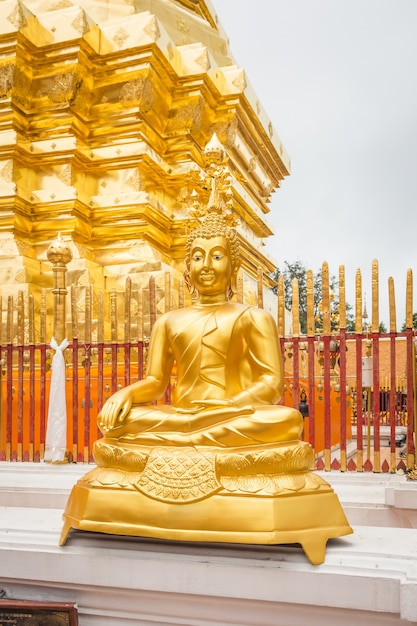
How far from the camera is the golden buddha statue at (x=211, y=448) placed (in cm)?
295

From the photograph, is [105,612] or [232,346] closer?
[105,612]

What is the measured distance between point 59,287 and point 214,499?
4.01 meters

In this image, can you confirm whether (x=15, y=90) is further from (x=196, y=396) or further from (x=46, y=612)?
(x=46, y=612)

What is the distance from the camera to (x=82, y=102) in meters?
9.15

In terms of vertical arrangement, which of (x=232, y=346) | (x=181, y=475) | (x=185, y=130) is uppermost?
(x=185, y=130)

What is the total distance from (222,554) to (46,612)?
2.99ft

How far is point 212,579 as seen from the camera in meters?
2.91

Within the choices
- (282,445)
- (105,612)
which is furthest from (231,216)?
(105,612)

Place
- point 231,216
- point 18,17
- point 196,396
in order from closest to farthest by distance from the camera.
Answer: point 196,396, point 231,216, point 18,17

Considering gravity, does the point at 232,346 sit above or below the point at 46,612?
above

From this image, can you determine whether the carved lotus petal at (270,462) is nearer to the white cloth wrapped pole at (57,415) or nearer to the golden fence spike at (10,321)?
the white cloth wrapped pole at (57,415)

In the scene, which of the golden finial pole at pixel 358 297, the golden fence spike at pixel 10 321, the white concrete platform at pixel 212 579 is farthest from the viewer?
the golden fence spike at pixel 10 321

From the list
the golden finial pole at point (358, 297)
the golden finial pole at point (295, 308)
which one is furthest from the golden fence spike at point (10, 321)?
the golden finial pole at point (358, 297)

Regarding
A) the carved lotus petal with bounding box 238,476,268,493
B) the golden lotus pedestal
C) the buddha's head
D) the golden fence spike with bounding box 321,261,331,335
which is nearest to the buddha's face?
the buddha's head
